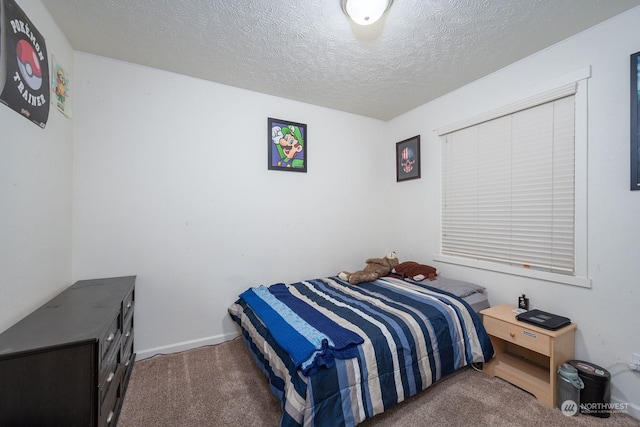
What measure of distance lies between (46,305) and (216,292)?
119 cm

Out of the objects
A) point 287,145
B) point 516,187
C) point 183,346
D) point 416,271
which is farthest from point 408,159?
point 183,346

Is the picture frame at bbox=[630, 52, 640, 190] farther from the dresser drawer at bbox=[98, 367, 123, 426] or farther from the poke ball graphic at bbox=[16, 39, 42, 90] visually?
the poke ball graphic at bbox=[16, 39, 42, 90]

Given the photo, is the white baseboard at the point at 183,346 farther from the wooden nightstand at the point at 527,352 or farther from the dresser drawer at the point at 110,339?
the wooden nightstand at the point at 527,352

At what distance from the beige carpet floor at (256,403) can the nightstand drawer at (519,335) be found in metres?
0.35

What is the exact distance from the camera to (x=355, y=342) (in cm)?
150

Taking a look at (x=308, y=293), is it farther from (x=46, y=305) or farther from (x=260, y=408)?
(x=46, y=305)

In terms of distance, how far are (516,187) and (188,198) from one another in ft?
9.77

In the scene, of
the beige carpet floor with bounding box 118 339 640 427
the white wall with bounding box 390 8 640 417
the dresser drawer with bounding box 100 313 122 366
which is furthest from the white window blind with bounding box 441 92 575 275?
the dresser drawer with bounding box 100 313 122 366

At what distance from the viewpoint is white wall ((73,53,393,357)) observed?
2066 mm

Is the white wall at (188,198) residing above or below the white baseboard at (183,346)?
above

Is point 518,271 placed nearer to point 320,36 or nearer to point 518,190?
point 518,190

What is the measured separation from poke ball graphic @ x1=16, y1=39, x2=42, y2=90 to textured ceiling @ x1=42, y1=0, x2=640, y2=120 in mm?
445

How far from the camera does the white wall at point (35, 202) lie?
1.23 meters

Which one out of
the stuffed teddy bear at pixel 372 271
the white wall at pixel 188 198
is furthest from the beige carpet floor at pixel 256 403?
the stuffed teddy bear at pixel 372 271
